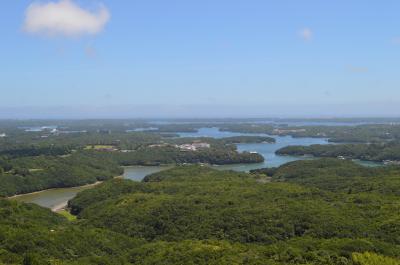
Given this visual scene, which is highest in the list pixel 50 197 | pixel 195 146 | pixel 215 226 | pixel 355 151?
pixel 215 226

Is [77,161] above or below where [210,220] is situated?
below

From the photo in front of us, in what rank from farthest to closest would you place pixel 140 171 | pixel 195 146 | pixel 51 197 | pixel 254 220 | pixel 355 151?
pixel 195 146 < pixel 355 151 < pixel 140 171 < pixel 51 197 < pixel 254 220

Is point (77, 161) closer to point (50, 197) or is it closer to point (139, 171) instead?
point (139, 171)

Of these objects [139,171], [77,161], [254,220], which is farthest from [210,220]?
[139,171]

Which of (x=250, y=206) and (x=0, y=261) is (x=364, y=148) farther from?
(x=0, y=261)

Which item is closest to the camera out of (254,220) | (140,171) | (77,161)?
(254,220)

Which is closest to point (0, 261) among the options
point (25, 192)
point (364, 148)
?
point (25, 192)

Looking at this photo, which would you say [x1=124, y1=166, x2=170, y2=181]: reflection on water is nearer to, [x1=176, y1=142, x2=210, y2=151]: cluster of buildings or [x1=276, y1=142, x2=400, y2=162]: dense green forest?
[x1=176, y1=142, x2=210, y2=151]: cluster of buildings

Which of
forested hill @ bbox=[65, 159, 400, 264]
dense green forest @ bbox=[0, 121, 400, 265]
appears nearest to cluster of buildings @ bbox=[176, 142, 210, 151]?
dense green forest @ bbox=[0, 121, 400, 265]
